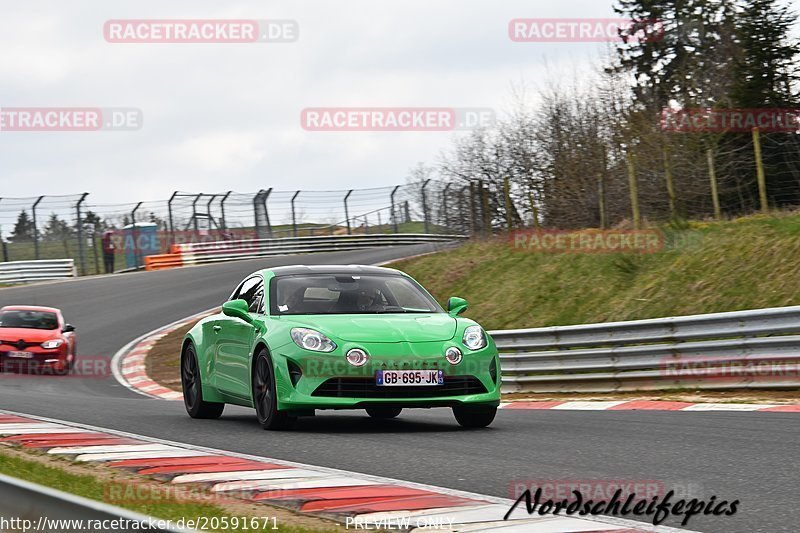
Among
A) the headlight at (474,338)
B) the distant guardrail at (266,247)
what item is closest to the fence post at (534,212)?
the distant guardrail at (266,247)

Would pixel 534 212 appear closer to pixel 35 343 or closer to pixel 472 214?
pixel 472 214

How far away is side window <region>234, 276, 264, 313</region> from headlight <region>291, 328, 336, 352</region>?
A: 1.12 meters

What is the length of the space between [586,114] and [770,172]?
856cm

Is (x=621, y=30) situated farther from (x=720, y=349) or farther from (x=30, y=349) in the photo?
(x=720, y=349)

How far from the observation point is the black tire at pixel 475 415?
9.30 meters

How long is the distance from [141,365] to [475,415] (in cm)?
1430

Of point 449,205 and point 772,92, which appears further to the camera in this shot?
point 449,205

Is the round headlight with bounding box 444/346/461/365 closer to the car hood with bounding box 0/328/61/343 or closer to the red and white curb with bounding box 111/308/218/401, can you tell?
the red and white curb with bounding box 111/308/218/401

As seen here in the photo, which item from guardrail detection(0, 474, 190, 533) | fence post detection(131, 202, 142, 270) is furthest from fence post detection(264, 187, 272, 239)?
guardrail detection(0, 474, 190, 533)

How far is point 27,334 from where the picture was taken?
2147cm

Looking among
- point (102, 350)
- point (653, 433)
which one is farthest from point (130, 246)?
point (653, 433)

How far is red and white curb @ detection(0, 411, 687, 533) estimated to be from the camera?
195 inches

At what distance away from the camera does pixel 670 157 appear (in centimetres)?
2178

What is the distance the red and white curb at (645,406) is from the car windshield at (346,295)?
2.64 meters
